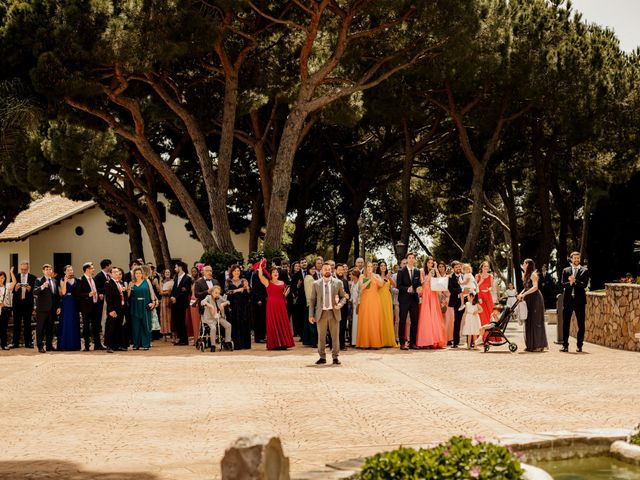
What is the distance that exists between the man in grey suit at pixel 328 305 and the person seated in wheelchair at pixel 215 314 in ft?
13.4

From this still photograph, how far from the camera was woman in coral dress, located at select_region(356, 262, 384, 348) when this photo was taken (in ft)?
67.3

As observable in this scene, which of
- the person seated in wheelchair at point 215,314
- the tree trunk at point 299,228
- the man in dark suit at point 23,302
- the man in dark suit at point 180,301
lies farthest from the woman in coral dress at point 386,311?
the tree trunk at point 299,228

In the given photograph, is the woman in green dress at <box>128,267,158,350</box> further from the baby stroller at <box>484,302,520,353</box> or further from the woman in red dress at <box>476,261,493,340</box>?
the woman in red dress at <box>476,261,493,340</box>

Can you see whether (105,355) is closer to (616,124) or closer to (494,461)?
(494,461)

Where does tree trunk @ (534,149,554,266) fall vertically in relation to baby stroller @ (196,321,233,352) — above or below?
above

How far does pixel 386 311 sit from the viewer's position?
20641mm

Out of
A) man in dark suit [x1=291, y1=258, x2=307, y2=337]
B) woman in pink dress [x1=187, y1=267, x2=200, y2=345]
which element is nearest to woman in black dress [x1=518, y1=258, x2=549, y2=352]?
man in dark suit [x1=291, y1=258, x2=307, y2=337]

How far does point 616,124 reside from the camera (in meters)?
37.2

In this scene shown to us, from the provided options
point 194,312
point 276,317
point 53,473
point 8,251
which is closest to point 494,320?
point 276,317

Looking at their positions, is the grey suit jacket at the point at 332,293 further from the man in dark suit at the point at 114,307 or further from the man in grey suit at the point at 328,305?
the man in dark suit at the point at 114,307

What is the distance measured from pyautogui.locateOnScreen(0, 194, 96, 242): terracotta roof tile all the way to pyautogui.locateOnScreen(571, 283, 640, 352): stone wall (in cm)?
3522

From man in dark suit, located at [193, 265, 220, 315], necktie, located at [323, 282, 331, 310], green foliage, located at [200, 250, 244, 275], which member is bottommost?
necktie, located at [323, 282, 331, 310]

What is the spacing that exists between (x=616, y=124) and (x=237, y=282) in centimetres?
2170

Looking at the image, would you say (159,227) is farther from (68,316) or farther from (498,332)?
(498,332)
